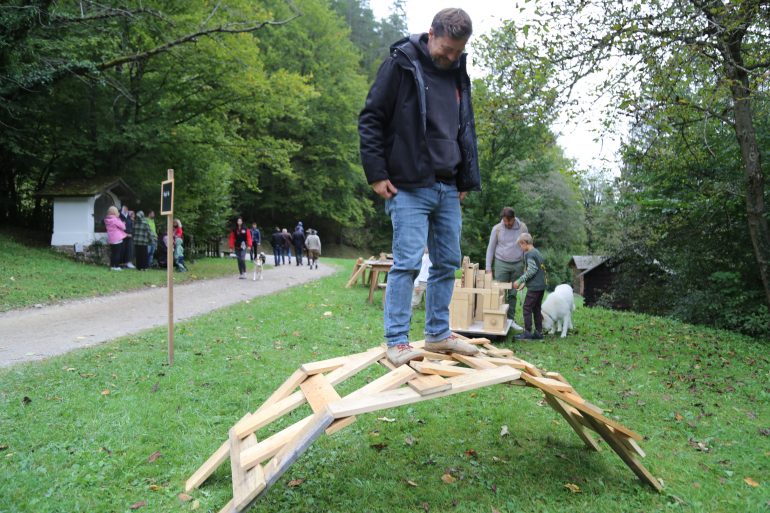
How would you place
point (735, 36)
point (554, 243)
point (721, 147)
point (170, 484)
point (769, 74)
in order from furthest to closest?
point (554, 243), point (721, 147), point (735, 36), point (769, 74), point (170, 484)

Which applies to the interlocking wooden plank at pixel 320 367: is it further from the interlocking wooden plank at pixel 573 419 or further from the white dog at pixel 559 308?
the white dog at pixel 559 308

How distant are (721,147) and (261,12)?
13.8m

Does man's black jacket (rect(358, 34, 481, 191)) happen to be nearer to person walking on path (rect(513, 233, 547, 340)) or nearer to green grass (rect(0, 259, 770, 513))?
green grass (rect(0, 259, 770, 513))


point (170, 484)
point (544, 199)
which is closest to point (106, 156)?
point (170, 484)

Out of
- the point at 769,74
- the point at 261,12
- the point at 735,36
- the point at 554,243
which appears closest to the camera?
the point at 769,74

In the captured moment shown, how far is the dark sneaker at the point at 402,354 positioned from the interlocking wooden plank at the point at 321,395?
17.3 inches

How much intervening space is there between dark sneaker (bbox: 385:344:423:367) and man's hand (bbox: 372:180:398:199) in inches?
38.5

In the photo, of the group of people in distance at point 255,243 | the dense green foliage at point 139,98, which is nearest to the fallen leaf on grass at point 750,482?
the dense green foliage at point 139,98

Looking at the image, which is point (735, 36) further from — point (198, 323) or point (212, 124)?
point (212, 124)

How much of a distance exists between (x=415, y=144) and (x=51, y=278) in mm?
11506

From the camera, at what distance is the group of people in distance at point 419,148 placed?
3170 millimetres

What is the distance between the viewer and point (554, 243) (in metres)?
37.8

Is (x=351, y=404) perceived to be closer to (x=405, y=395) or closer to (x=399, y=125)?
(x=405, y=395)

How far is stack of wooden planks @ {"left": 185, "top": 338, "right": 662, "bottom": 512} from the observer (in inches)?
106
